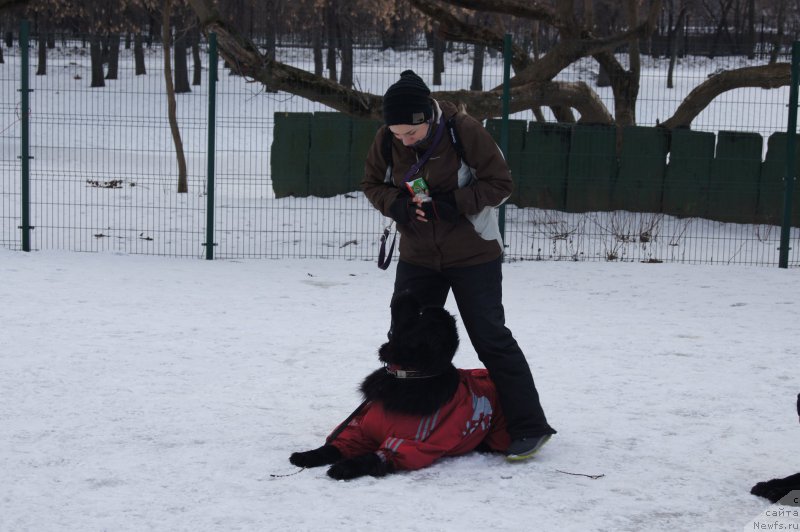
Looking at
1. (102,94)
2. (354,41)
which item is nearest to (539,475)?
(354,41)

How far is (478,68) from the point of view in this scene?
566 inches

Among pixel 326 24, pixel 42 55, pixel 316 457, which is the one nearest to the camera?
pixel 316 457

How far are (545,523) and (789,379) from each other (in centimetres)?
300

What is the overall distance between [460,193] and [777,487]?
6.02 ft

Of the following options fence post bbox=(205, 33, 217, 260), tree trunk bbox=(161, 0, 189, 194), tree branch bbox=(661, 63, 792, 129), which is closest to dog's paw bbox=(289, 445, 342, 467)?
fence post bbox=(205, 33, 217, 260)

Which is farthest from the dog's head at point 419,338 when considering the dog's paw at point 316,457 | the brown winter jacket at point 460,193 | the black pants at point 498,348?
the dog's paw at point 316,457

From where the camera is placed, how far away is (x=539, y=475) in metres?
4.59

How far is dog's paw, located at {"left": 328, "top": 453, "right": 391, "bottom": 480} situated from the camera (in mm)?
4410

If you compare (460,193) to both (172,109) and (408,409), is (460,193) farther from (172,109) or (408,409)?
(172,109)

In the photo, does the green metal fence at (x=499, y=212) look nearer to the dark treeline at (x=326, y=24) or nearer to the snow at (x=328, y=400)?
the dark treeline at (x=326, y=24)

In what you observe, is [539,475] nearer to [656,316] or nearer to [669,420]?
[669,420]

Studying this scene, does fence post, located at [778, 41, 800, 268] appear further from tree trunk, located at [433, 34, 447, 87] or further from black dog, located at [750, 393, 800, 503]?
black dog, located at [750, 393, 800, 503]

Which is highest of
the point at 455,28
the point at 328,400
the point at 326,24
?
the point at 326,24

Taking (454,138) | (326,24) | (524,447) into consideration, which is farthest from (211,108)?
(326,24)
